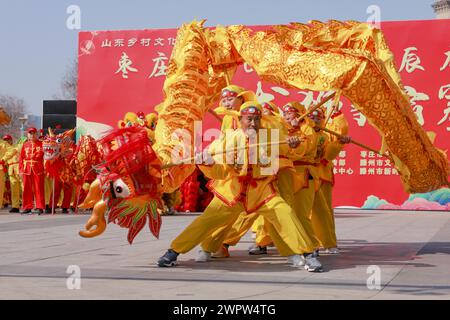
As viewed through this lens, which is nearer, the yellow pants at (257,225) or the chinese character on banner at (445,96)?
the yellow pants at (257,225)

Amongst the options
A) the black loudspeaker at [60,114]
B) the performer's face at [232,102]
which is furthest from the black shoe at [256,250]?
the black loudspeaker at [60,114]

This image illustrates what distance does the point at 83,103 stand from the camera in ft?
56.5

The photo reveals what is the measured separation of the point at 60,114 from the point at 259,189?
42.3 feet

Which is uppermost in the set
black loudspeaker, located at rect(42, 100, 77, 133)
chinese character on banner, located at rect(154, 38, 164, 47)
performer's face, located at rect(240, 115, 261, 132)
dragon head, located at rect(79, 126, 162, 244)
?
chinese character on banner, located at rect(154, 38, 164, 47)

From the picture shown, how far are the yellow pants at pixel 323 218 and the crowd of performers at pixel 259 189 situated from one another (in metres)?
0.27

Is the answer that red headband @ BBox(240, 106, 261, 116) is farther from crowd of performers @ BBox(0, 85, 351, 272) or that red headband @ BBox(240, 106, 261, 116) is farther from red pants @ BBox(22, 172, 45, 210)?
red pants @ BBox(22, 172, 45, 210)

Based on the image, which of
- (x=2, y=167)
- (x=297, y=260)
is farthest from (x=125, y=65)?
(x=297, y=260)

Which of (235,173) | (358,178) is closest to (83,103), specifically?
(358,178)

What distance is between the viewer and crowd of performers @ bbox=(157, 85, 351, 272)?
6488 mm

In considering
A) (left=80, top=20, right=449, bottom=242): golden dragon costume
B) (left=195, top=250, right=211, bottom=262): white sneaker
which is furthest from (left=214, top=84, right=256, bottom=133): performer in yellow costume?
(left=195, top=250, right=211, bottom=262): white sneaker

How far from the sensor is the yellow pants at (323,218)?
806 centimetres

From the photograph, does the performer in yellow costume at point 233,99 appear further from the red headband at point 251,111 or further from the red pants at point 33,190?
the red pants at point 33,190

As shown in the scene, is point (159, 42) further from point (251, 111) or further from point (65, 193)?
point (251, 111)

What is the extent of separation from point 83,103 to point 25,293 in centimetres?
1240
